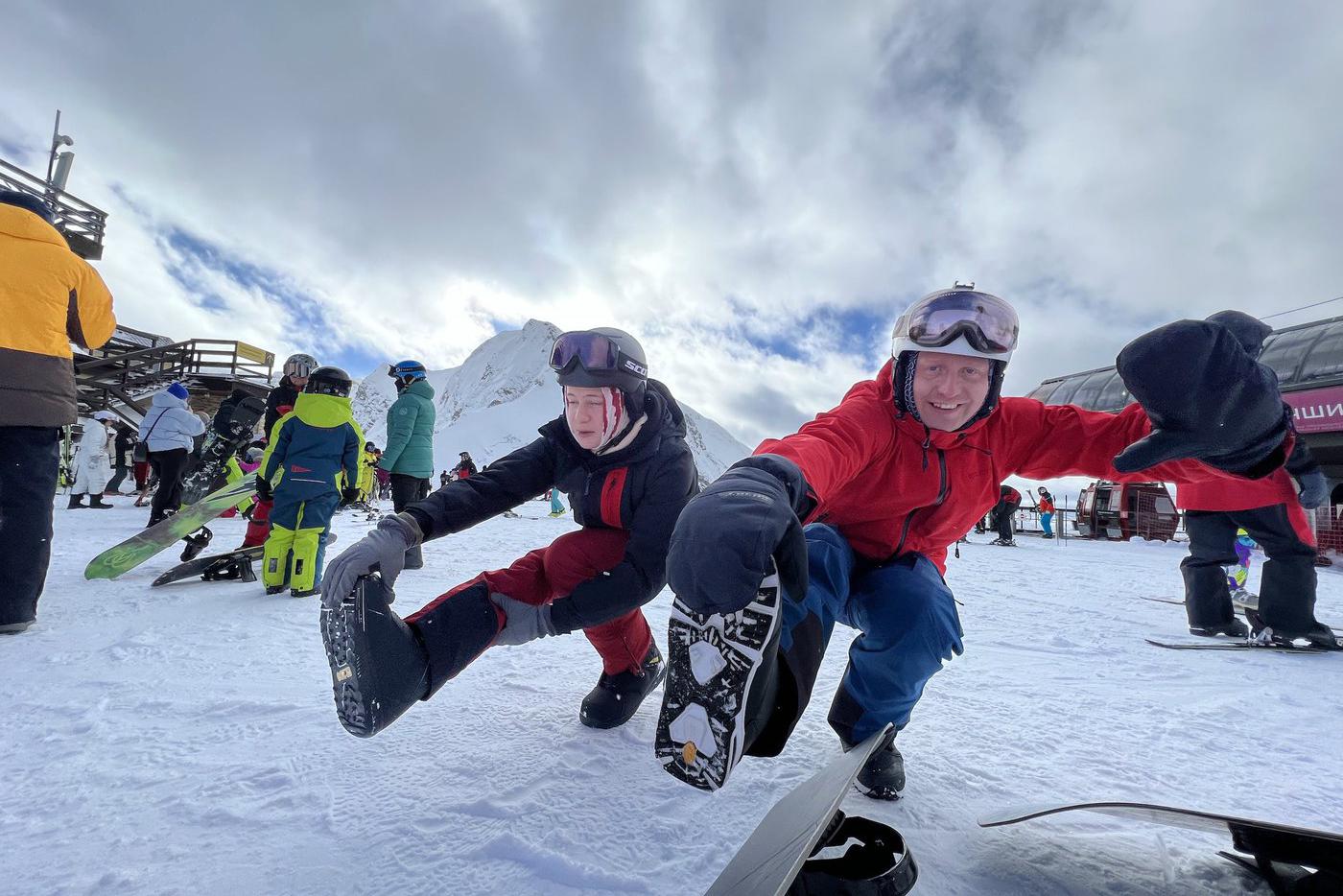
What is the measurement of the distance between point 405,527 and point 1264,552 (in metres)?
4.83

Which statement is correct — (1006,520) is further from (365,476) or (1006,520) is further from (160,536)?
(160,536)

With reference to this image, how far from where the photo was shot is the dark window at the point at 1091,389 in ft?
50.7

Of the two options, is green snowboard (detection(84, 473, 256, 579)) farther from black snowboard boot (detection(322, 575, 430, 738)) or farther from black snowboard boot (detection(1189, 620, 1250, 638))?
black snowboard boot (detection(1189, 620, 1250, 638))

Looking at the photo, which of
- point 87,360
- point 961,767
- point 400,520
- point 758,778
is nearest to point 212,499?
point 400,520

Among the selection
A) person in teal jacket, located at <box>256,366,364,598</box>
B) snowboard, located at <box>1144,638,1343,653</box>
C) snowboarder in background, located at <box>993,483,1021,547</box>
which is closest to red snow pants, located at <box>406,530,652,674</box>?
person in teal jacket, located at <box>256,366,364,598</box>

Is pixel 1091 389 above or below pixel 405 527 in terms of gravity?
above

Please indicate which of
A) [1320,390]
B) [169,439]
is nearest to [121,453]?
[169,439]

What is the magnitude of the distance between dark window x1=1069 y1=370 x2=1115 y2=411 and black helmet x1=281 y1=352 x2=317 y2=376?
17097 mm

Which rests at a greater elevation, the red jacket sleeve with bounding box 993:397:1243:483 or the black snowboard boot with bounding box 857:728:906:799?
the red jacket sleeve with bounding box 993:397:1243:483

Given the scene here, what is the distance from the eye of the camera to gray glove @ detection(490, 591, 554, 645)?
1.78m

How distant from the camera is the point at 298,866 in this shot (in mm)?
1087

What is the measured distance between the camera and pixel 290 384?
5.03m

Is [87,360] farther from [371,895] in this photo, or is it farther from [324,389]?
[371,895]

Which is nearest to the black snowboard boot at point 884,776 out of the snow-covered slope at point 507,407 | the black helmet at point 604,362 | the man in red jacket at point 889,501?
the man in red jacket at point 889,501
